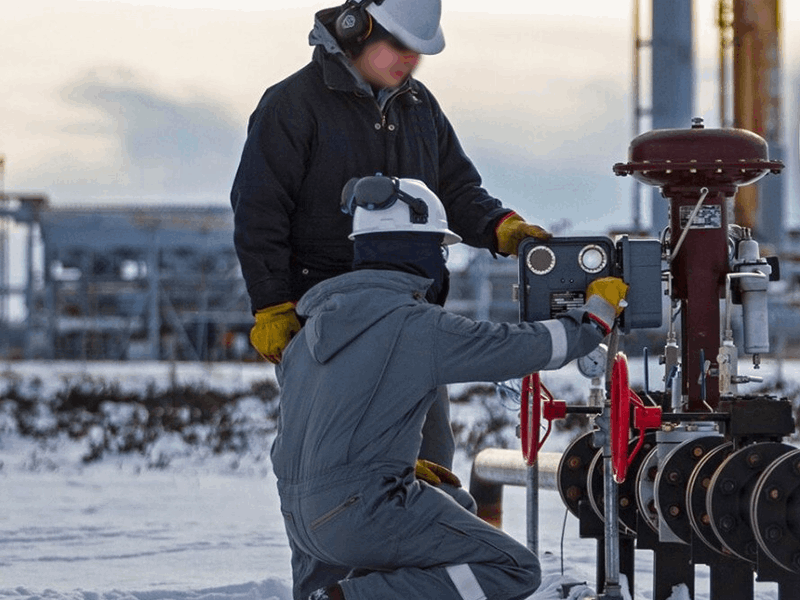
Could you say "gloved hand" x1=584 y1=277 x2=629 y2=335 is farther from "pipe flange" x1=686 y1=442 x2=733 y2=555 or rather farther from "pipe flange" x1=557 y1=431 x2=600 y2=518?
"pipe flange" x1=557 y1=431 x2=600 y2=518

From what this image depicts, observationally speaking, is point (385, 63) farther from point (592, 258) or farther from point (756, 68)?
point (756, 68)

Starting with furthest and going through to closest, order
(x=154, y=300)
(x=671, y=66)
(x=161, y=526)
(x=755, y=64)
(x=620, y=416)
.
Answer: (x=154, y=300) < (x=755, y=64) < (x=671, y=66) < (x=161, y=526) < (x=620, y=416)

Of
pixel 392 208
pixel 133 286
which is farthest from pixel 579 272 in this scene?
pixel 133 286

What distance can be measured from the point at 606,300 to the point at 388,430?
0.67m

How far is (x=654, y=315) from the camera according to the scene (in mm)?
3836

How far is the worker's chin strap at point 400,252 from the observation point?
3.67 m

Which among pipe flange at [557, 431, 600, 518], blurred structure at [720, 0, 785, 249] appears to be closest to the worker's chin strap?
pipe flange at [557, 431, 600, 518]

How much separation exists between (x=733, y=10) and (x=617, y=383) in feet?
72.5

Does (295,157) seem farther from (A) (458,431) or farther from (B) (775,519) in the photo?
(A) (458,431)

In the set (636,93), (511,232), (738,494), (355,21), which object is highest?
(636,93)

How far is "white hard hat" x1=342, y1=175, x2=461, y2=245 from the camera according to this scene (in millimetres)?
3658

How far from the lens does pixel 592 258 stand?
3.88m

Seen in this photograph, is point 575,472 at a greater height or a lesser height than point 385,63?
lesser

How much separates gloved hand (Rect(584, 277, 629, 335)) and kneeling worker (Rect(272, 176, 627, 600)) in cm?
1
